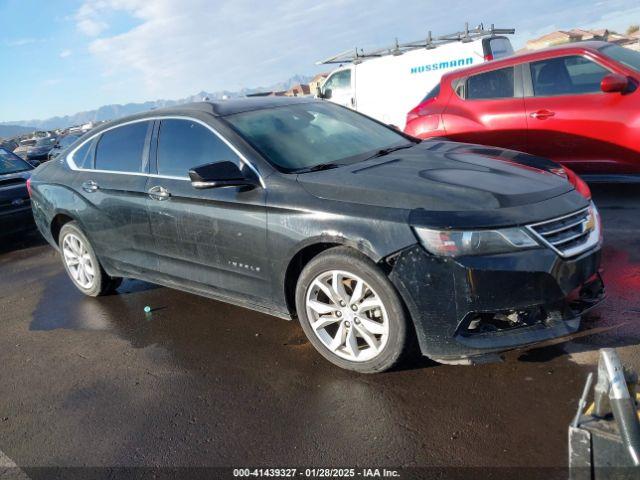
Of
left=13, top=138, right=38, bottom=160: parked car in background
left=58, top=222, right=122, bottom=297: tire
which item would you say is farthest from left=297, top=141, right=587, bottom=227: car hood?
left=13, top=138, right=38, bottom=160: parked car in background

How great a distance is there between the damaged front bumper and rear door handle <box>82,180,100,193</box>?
121 inches

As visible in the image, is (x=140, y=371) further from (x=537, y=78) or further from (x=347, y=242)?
(x=537, y=78)

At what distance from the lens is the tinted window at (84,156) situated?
518 cm

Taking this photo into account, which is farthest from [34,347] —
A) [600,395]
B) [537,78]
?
[537,78]

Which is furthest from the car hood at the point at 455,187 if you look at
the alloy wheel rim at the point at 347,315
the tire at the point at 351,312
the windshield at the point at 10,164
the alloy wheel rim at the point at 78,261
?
the windshield at the point at 10,164

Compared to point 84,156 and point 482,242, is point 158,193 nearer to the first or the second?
point 84,156

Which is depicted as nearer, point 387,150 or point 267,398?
point 267,398

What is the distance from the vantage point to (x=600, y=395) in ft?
5.74

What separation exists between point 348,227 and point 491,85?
15.3 feet

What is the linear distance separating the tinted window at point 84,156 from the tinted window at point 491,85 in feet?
15.0

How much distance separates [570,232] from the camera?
304 centimetres

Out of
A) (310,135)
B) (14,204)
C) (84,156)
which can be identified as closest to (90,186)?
(84,156)

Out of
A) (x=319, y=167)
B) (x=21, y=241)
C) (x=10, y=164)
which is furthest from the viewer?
(x=10, y=164)

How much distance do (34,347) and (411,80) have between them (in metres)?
12.9
